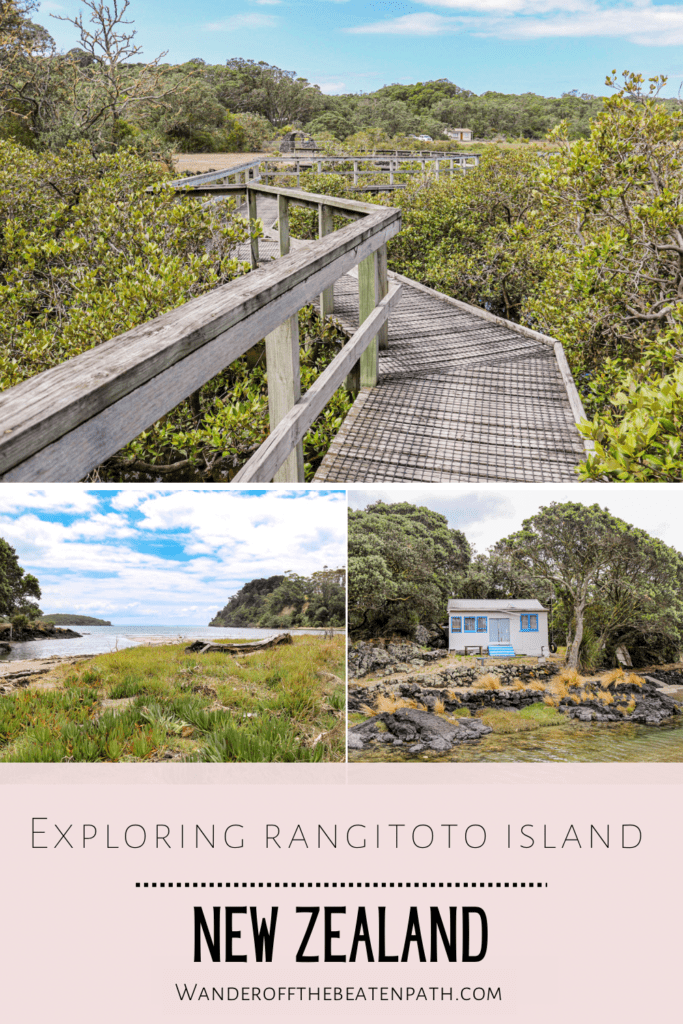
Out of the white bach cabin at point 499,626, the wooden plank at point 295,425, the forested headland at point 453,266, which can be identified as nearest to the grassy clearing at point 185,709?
the white bach cabin at point 499,626

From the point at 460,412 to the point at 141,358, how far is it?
2.99m

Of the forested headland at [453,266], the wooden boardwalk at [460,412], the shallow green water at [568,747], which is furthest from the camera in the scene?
the forested headland at [453,266]

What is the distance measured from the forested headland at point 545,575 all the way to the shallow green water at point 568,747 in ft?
0.67

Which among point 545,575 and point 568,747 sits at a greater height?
point 545,575

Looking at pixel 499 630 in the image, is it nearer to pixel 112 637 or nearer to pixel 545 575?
pixel 545 575

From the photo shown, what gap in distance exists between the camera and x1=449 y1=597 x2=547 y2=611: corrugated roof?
213cm

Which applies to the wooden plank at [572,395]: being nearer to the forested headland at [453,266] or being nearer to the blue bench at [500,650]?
the forested headland at [453,266]

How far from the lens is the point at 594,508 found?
2092 millimetres

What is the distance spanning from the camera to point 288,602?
2078mm

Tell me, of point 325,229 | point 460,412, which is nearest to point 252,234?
point 325,229

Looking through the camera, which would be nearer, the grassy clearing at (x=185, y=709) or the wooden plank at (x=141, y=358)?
the wooden plank at (x=141, y=358)

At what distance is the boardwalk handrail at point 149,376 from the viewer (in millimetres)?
1261

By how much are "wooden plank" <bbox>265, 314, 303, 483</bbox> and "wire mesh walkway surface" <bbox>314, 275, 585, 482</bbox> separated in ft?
2.24
